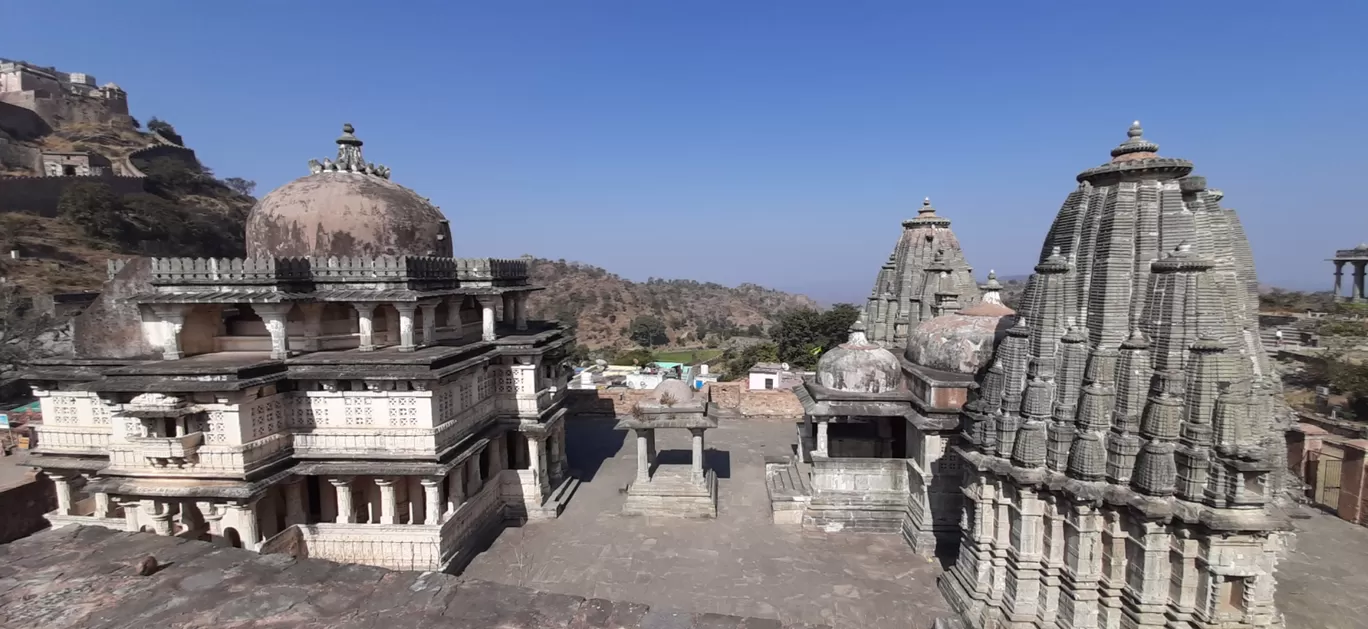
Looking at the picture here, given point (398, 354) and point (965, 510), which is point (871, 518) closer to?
point (965, 510)

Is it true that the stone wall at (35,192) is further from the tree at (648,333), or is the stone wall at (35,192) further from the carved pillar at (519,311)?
the carved pillar at (519,311)

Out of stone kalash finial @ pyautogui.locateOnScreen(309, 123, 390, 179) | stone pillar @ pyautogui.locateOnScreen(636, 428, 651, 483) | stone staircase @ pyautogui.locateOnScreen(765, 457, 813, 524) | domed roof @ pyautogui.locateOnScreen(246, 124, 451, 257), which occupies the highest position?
stone kalash finial @ pyautogui.locateOnScreen(309, 123, 390, 179)

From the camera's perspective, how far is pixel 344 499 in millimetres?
12758

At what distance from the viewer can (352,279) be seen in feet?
44.0

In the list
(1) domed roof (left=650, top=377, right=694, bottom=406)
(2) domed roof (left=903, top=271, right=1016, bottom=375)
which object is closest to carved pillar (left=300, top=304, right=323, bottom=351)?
(1) domed roof (left=650, top=377, right=694, bottom=406)

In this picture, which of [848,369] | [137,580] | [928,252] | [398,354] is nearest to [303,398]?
[398,354]

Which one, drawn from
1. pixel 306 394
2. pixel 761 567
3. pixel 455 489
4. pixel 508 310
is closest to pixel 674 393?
pixel 761 567

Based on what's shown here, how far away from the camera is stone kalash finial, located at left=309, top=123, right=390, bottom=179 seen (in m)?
15.6

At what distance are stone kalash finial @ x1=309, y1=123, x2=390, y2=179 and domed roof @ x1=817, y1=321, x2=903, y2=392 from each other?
13.6 metres

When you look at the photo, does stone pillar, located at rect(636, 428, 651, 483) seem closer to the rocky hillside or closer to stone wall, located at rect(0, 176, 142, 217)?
the rocky hillside

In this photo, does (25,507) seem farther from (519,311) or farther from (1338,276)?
(1338,276)

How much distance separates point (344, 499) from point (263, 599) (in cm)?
939

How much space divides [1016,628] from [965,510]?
7.15ft

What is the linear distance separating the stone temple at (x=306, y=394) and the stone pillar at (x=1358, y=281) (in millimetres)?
59149
